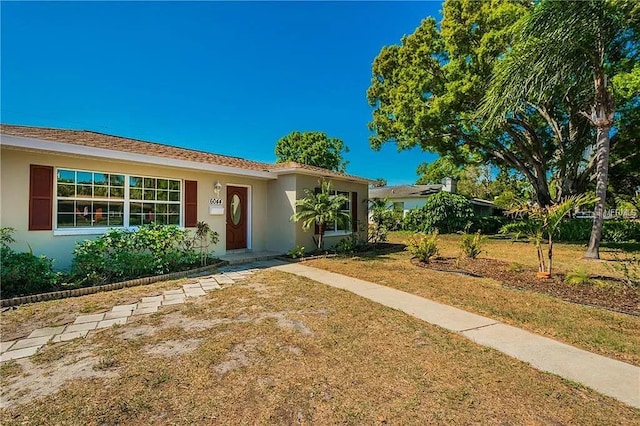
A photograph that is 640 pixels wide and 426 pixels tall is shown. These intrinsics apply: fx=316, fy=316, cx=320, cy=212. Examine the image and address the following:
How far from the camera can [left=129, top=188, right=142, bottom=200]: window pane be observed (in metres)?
8.16

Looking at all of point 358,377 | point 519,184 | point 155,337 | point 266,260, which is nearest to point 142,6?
point 266,260

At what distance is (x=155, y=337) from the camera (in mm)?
3949

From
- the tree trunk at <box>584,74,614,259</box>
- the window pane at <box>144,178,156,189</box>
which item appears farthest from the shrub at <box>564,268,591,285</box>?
the window pane at <box>144,178,156,189</box>

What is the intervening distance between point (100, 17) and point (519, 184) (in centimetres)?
3270

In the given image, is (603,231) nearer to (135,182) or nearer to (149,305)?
(149,305)

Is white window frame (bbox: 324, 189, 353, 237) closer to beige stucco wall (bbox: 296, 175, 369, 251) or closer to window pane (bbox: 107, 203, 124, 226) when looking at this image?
beige stucco wall (bbox: 296, 175, 369, 251)

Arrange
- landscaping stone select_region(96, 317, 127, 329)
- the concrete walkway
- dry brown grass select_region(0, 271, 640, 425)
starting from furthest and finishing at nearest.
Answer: landscaping stone select_region(96, 317, 127, 329) < the concrete walkway < dry brown grass select_region(0, 271, 640, 425)

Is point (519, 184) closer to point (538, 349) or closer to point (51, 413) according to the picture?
point (538, 349)

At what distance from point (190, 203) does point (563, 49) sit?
10402 millimetres

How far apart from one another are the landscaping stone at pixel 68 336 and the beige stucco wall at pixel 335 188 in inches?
282

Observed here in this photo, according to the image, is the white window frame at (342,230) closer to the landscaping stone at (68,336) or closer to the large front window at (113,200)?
the large front window at (113,200)

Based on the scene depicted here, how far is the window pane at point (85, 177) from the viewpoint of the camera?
734cm

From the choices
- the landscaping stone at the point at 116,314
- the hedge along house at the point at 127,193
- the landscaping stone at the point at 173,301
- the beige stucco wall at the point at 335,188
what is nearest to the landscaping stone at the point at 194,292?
the landscaping stone at the point at 173,301

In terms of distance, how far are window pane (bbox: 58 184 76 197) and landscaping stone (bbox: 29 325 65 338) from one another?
13.2 ft
